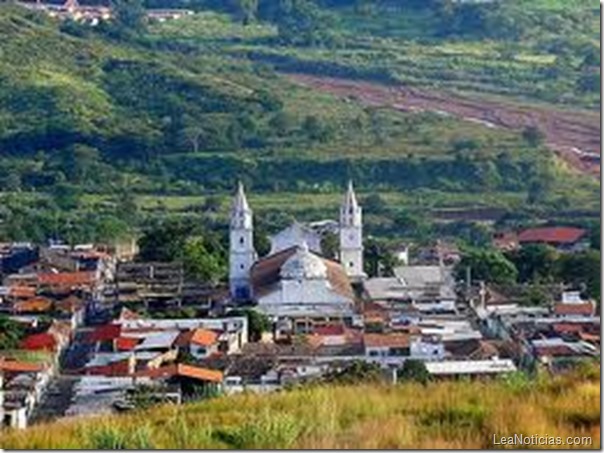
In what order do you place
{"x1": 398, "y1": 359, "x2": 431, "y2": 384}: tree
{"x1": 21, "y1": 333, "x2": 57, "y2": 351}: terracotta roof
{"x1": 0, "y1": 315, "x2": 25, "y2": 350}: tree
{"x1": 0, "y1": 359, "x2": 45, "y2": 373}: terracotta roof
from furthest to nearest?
{"x1": 0, "y1": 315, "x2": 25, "y2": 350}: tree
{"x1": 21, "y1": 333, "x2": 57, "y2": 351}: terracotta roof
{"x1": 0, "y1": 359, "x2": 45, "y2": 373}: terracotta roof
{"x1": 398, "y1": 359, "x2": 431, "y2": 384}: tree

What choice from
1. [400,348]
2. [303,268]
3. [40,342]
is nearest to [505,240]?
[303,268]

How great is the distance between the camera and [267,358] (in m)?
19.4

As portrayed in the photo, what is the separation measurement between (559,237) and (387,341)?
12245 millimetres

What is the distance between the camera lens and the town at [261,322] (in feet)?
58.6

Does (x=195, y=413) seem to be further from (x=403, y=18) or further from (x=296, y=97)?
(x=403, y=18)

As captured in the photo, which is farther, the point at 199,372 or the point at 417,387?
the point at 199,372

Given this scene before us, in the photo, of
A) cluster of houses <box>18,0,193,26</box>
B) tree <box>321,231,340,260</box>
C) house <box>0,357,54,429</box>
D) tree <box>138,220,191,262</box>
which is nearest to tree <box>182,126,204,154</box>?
tree <box>138,220,191,262</box>

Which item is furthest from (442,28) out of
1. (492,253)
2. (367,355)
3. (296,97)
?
(367,355)

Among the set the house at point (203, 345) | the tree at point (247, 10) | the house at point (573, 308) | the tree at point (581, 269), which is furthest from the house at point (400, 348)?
the tree at point (247, 10)

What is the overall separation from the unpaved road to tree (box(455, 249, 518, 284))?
50.4 feet

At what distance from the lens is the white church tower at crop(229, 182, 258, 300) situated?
25453 mm

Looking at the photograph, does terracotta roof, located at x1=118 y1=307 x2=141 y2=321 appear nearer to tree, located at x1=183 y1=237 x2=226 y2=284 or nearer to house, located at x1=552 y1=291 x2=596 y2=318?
tree, located at x1=183 y1=237 x2=226 y2=284

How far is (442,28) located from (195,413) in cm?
5460

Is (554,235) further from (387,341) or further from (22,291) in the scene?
(387,341)
